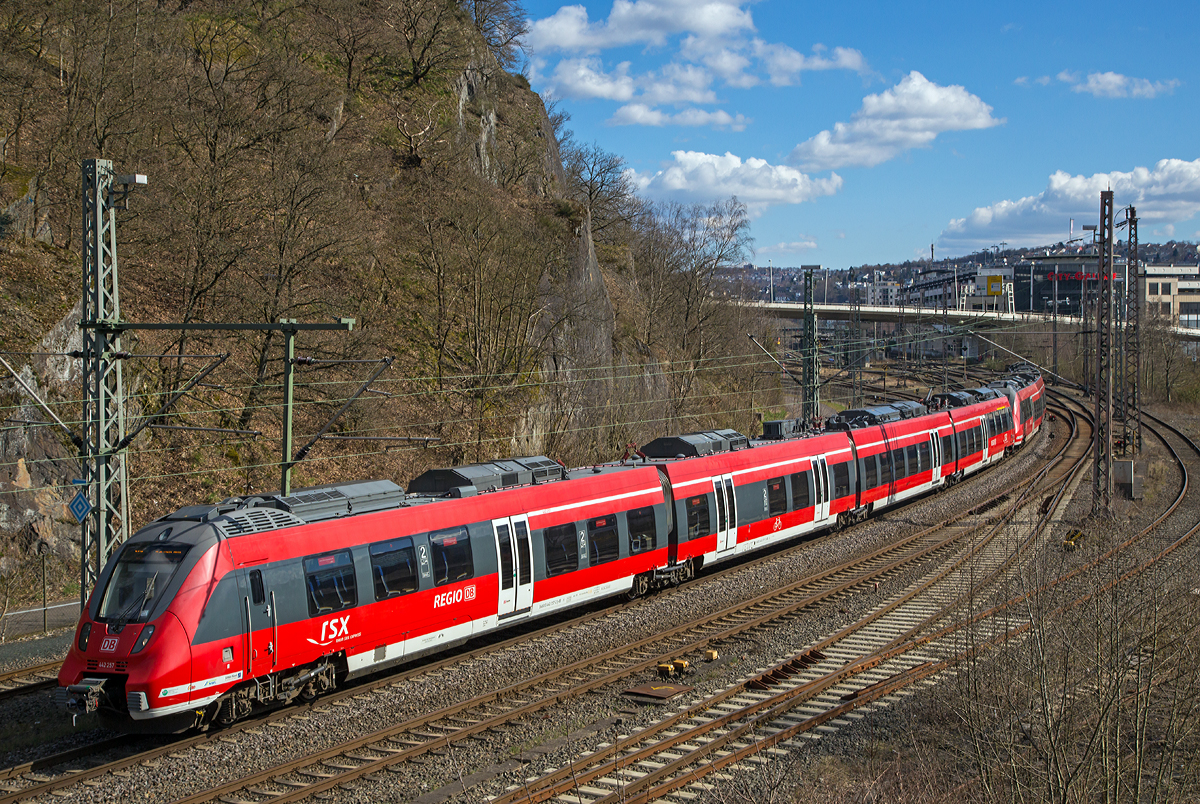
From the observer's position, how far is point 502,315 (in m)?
38.1

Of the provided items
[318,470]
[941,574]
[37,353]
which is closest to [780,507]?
[941,574]

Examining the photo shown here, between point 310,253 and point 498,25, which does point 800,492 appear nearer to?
point 310,253

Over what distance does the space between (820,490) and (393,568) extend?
50.4 feet

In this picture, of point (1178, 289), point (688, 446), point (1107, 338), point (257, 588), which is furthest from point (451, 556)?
point (1178, 289)

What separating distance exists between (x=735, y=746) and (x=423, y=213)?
108 ft

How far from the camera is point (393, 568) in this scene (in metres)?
14.3

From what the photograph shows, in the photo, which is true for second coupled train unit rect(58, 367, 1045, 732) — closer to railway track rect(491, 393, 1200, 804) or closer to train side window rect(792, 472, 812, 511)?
train side window rect(792, 472, 812, 511)

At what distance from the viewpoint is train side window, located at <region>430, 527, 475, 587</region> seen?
590 inches

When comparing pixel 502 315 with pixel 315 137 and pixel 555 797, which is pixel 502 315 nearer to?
pixel 315 137

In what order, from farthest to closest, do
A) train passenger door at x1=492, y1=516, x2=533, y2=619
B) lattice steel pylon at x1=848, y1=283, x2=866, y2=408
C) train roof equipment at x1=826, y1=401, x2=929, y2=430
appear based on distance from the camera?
lattice steel pylon at x1=848, y1=283, x2=866, y2=408
train roof equipment at x1=826, y1=401, x2=929, y2=430
train passenger door at x1=492, y1=516, x2=533, y2=619

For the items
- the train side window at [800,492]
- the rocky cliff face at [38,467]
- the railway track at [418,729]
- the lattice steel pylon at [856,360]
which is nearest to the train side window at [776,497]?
the train side window at [800,492]

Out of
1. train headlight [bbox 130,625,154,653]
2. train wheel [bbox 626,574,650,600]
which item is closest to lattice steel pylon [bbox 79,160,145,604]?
train headlight [bbox 130,625,154,653]

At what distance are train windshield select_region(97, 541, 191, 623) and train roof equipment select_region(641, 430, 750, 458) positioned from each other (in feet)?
39.6

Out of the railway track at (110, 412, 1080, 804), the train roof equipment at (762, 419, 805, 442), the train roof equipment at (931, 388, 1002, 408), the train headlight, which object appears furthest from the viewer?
the train roof equipment at (931, 388, 1002, 408)
